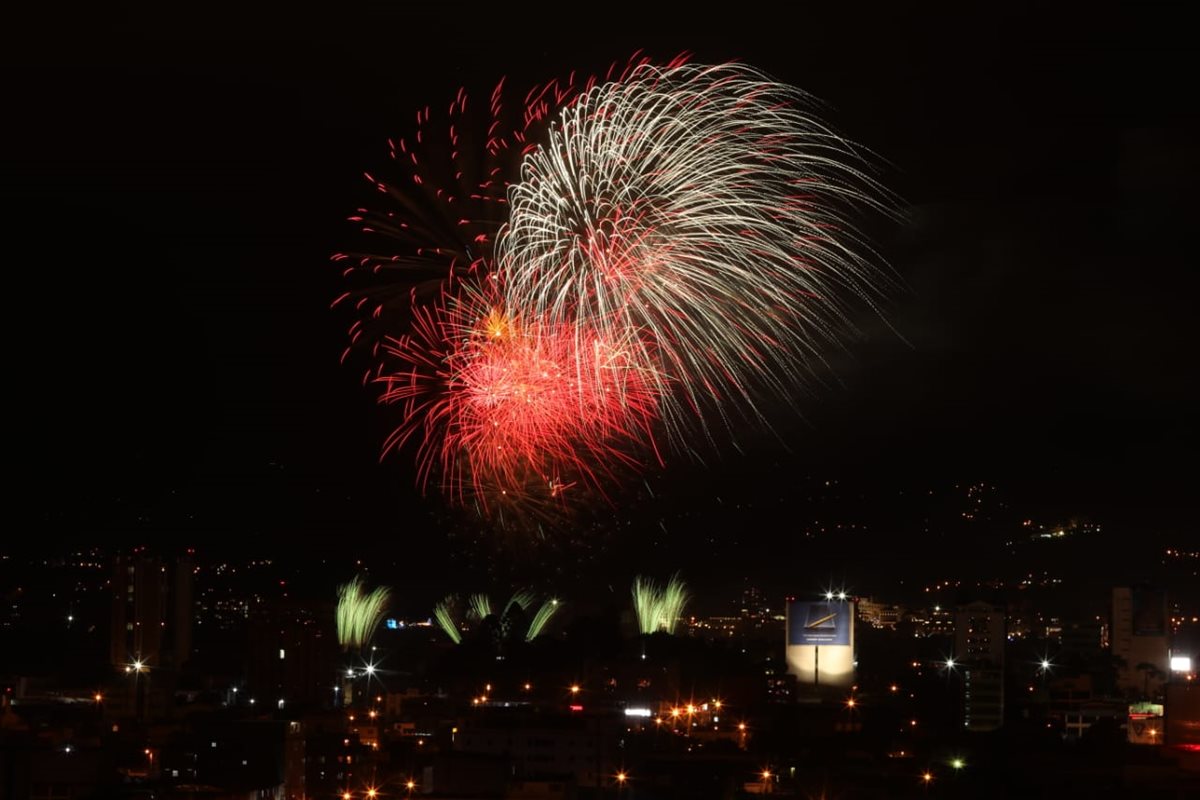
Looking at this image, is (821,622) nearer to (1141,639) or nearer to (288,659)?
(1141,639)

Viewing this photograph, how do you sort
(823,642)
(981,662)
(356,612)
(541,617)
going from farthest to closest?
1. (541,617)
2. (356,612)
3. (823,642)
4. (981,662)

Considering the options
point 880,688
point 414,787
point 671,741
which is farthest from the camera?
point 880,688

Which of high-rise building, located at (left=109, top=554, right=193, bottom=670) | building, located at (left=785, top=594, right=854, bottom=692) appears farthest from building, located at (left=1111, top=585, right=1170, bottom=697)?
high-rise building, located at (left=109, top=554, right=193, bottom=670)

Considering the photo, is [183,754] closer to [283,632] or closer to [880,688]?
[283,632]

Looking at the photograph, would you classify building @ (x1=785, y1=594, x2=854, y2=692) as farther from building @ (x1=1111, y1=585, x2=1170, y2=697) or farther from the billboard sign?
building @ (x1=1111, y1=585, x2=1170, y2=697)

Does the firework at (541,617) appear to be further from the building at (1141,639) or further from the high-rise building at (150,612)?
the building at (1141,639)

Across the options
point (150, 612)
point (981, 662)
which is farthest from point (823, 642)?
point (150, 612)

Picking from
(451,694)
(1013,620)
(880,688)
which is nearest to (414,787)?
(451,694)
